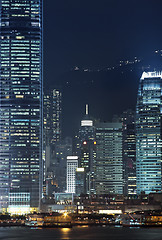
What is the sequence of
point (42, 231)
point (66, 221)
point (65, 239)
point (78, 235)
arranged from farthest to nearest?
point (66, 221), point (42, 231), point (78, 235), point (65, 239)

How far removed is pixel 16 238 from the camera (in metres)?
137

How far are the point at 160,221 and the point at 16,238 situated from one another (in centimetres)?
4867

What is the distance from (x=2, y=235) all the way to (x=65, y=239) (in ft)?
51.0

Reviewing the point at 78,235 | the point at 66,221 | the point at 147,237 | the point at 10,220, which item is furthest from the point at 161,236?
the point at 10,220

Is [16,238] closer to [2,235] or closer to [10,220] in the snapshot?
[2,235]

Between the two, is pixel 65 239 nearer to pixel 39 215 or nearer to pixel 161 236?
pixel 161 236

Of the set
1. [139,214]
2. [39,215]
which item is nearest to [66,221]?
[39,215]

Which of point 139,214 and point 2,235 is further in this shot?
point 139,214

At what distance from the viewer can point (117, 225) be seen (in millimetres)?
179750

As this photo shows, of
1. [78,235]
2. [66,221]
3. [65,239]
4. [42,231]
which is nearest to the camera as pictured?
[65,239]

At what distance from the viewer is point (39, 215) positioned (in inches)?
6870

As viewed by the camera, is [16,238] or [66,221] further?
[66,221]

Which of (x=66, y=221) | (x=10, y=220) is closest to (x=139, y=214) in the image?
(x=66, y=221)

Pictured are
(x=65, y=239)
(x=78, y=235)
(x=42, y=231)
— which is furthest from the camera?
(x=42, y=231)
